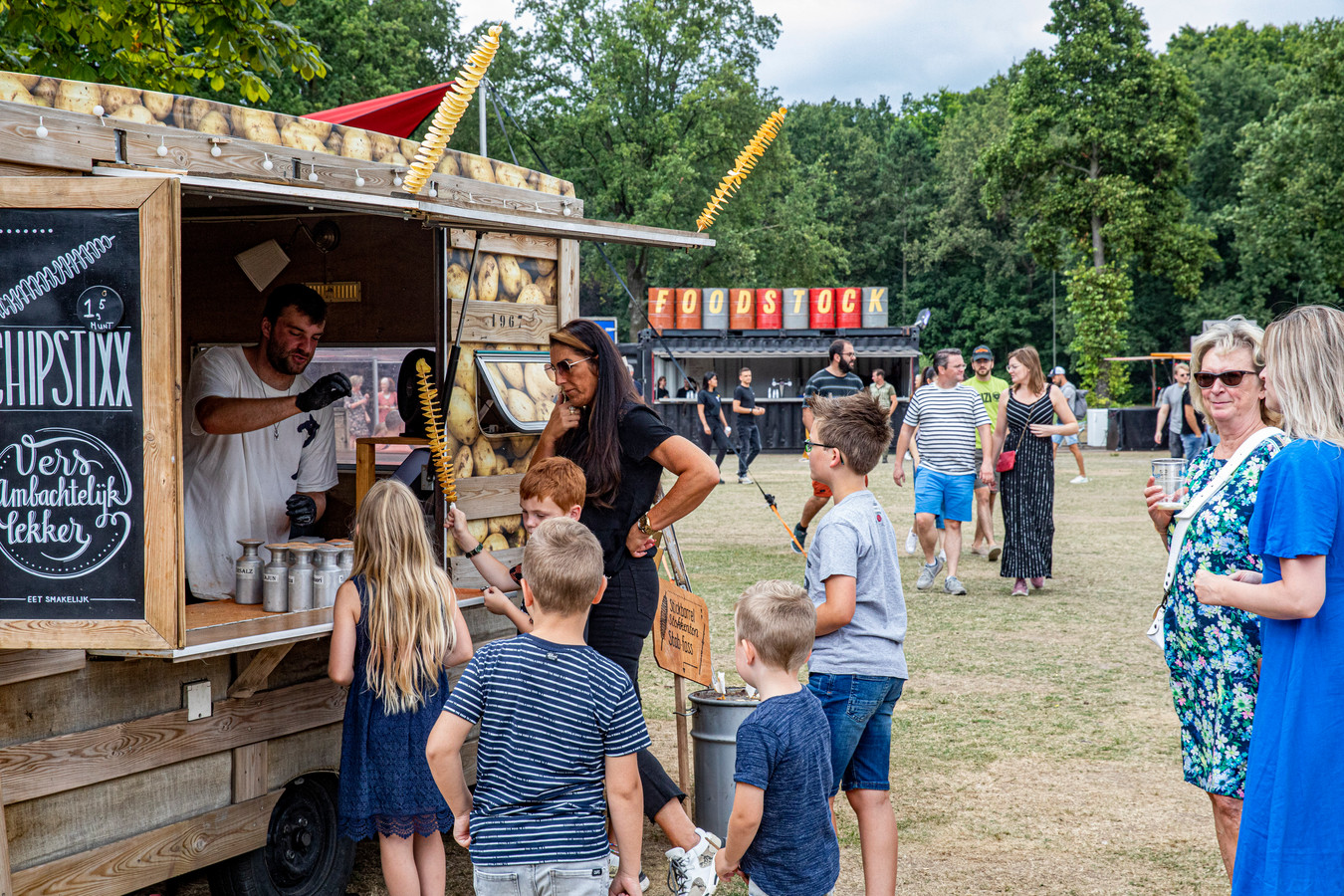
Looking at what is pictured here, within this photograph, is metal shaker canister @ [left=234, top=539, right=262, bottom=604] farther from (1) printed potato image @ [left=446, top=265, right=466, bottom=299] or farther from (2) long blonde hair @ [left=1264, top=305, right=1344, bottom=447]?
(2) long blonde hair @ [left=1264, top=305, right=1344, bottom=447]

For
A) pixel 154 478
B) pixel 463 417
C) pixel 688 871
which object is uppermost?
pixel 463 417

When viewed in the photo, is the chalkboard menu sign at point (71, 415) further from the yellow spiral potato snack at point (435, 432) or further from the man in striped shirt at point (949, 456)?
the man in striped shirt at point (949, 456)

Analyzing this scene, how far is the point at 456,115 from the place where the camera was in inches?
125

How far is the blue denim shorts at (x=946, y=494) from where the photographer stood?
29.6 ft

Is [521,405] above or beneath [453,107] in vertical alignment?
beneath

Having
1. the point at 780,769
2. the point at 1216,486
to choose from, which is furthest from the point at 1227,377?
the point at 780,769

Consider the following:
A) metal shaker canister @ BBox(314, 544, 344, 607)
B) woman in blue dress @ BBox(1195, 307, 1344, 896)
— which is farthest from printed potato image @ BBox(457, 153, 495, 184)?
woman in blue dress @ BBox(1195, 307, 1344, 896)

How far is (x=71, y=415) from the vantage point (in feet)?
9.46

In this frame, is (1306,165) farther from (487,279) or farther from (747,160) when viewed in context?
(487,279)

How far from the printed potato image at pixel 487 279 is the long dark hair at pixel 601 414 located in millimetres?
799

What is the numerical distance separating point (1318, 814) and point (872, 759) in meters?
1.31

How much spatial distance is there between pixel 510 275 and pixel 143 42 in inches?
221

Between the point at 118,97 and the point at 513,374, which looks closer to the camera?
the point at 118,97

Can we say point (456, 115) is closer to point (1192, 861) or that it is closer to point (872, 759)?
point (872, 759)
